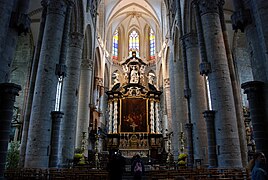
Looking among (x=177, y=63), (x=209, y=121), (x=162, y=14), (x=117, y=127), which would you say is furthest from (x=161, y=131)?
(x=209, y=121)

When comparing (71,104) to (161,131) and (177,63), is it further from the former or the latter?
(161,131)

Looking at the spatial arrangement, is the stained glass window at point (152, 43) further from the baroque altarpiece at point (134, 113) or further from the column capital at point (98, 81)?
the column capital at point (98, 81)

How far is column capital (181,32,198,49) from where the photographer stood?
1566 cm

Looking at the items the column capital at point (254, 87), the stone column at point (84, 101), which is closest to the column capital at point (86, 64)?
the stone column at point (84, 101)

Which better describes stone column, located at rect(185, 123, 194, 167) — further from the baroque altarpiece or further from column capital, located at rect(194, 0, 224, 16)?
the baroque altarpiece

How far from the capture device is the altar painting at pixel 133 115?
30203mm

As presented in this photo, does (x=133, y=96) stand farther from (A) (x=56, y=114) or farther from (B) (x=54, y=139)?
(A) (x=56, y=114)

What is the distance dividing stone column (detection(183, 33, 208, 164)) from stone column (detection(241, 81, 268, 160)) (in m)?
6.60

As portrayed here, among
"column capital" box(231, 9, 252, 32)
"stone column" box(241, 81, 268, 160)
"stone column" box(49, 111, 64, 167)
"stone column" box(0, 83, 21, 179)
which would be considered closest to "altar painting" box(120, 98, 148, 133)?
"stone column" box(49, 111, 64, 167)

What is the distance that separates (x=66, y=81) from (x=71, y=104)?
166 cm

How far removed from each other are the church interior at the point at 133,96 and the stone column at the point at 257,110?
0.09 ft

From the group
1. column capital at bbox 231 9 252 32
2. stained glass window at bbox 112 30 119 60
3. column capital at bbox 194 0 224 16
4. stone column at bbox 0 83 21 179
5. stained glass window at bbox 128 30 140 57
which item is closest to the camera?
stone column at bbox 0 83 21 179

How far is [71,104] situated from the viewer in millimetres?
14883

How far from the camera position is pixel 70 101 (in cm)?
1493
